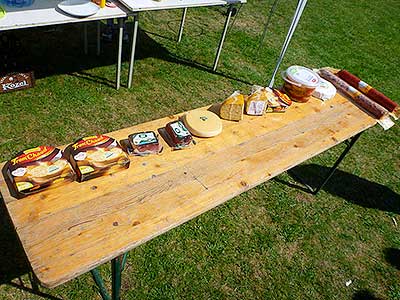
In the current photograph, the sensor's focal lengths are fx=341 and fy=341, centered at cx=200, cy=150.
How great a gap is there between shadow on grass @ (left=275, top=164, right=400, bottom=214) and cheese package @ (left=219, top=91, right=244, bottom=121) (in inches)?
52.0

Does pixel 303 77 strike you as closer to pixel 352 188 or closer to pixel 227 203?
pixel 227 203

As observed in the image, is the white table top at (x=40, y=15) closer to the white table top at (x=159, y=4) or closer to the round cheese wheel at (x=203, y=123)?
A: the white table top at (x=159, y=4)

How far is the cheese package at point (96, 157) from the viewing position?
1.47m

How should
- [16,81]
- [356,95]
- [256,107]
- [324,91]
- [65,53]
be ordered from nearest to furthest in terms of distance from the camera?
[256,107] < [324,91] < [356,95] < [16,81] < [65,53]

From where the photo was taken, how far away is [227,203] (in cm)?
283

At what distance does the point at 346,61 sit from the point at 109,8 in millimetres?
3860

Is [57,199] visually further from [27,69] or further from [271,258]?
[27,69]

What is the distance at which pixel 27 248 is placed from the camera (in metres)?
1.21

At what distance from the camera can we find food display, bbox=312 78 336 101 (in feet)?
8.00

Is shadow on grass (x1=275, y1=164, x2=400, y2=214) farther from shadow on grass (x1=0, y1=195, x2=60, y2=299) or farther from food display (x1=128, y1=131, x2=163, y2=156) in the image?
shadow on grass (x1=0, y1=195, x2=60, y2=299)

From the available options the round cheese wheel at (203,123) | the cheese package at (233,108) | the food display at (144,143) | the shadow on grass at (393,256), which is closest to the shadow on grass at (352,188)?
the shadow on grass at (393,256)

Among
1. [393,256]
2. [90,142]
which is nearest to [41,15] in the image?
[90,142]

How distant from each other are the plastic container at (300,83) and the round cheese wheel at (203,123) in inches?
25.9

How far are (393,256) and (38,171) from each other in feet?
9.03
